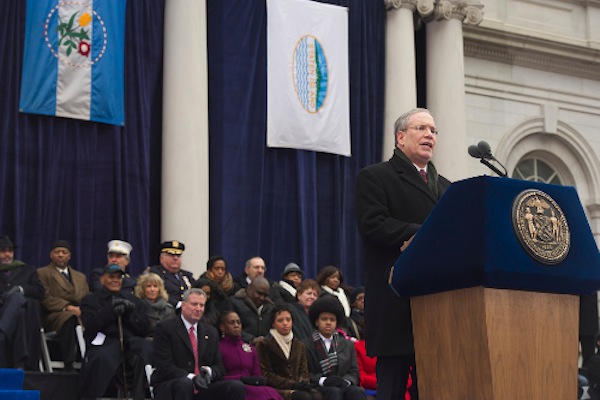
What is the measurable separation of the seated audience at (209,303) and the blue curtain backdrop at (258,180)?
11.2ft

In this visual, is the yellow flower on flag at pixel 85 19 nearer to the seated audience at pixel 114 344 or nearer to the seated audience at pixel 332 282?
the seated audience at pixel 332 282

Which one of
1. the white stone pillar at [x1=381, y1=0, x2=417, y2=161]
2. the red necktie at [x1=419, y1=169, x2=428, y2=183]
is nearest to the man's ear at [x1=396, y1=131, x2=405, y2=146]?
the red necktie at [x1=419, y1=169, x2=428, y2=183]

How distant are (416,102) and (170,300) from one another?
7499 mm

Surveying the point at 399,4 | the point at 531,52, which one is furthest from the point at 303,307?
the point at 531,52

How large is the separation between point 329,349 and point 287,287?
83.8 inches

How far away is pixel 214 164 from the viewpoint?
14484 mm

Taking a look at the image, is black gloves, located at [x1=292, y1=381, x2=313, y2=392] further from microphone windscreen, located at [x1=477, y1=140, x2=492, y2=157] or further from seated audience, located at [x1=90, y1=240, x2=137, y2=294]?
microphone windscreen, located at [x1=477, y1=140, x2=492, y2=157]

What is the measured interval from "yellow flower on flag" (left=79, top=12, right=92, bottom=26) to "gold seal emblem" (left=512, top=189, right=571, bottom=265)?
1054cm

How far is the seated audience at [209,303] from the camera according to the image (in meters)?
Result: 10.2

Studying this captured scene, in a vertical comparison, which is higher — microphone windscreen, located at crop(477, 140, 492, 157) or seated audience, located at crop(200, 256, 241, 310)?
microphone windscreen, located at crop(477, 140, 492, 157)

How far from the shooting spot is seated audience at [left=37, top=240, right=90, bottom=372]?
33.6 ft

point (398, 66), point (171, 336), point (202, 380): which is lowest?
point (202, 380)

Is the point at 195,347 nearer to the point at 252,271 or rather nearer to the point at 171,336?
the point at 171,336

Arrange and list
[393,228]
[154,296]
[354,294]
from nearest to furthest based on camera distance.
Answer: [393,228] < [154,296] < [354,294]
